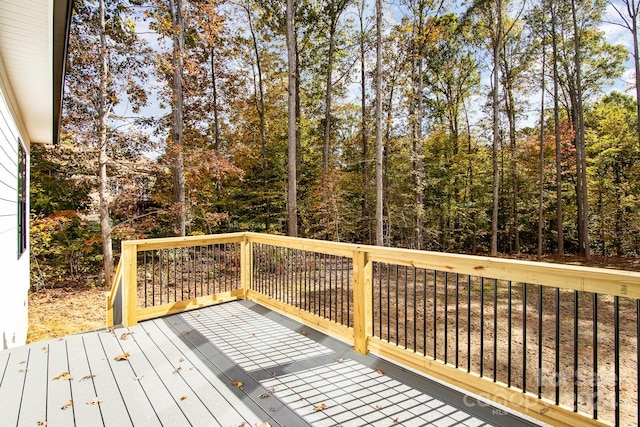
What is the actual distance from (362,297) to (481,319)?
1177mm

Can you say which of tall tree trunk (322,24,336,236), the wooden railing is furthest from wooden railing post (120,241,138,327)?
tall tree trunk (322,24,336,236)

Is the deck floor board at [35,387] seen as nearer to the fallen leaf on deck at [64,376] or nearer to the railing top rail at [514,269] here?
the fallen leaf on deck at [64,376]

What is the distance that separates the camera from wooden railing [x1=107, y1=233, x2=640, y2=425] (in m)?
1.84

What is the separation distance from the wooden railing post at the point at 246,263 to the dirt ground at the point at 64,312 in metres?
2.87

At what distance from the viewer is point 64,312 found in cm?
646

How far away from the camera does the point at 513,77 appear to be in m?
13.8

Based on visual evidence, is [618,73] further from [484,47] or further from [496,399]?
[496,399]

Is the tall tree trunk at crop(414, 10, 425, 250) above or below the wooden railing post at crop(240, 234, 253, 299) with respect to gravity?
above

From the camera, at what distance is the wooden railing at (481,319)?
1842 mm

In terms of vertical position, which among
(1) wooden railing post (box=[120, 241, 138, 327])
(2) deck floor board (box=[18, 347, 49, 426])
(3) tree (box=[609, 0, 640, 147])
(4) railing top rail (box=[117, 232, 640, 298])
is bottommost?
(2) deck floor board (box=[18, 347, 49, 426])

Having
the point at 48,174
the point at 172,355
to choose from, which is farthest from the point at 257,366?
the point at 48,174

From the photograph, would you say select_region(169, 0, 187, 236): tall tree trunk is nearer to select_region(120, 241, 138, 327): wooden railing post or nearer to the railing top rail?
select_region(120, 241, 138, 327): wooden railing post

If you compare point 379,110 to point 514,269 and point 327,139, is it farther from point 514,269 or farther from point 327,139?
point 514,269

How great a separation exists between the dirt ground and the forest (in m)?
0.57
